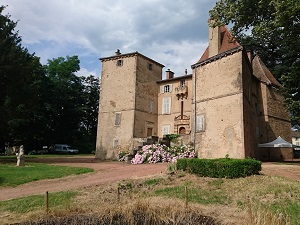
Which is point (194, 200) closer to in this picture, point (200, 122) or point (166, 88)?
point (200, 122)

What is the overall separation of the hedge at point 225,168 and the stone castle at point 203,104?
6.90 metres

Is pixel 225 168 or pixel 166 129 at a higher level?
pixel 166 129

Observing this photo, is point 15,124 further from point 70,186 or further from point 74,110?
point 74,110

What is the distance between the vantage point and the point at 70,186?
11.5 metres

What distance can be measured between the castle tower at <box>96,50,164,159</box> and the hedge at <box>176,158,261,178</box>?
554 inches

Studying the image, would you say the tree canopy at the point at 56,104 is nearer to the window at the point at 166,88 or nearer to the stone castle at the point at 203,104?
the stone castle at the point at 203,104

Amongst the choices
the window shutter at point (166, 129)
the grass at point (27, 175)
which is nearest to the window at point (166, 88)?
the window shutter at point (166, 129)

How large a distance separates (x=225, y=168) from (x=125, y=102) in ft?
55.8

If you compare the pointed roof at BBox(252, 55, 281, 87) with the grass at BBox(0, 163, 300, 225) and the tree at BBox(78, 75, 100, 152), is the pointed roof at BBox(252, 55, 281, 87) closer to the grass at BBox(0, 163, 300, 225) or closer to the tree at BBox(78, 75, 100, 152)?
the grass at BBox(0, 163, 300, 225)

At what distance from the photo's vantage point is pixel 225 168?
1180 cm

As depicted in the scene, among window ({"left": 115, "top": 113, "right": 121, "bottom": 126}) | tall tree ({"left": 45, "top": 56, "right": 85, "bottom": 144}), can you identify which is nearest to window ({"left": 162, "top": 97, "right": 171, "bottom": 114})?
window ({"left": 115, "top": 113, "right": 121, "bottom": 126})

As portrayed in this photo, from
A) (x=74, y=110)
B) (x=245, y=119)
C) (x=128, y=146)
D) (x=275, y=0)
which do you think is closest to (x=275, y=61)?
(x=245, y=119)

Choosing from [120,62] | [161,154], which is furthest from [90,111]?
[161,154]

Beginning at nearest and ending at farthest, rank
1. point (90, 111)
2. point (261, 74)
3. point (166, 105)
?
point (261, 74), point (166, 105), point (90, 111)
